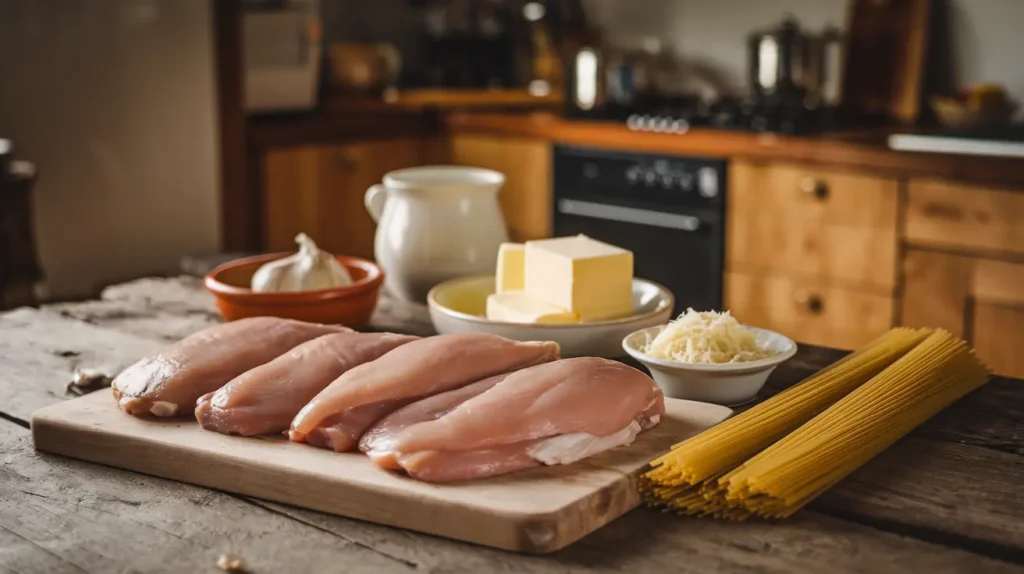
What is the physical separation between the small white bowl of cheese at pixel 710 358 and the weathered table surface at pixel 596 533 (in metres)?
0.17

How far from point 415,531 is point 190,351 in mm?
402

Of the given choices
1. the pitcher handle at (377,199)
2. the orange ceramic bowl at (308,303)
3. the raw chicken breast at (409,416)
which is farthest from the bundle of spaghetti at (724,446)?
the pitcher handle at (377,199)

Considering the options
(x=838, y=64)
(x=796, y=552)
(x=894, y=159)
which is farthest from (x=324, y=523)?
(x=838, y=64)

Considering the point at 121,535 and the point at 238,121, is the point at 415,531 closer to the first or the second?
the point at 121,535

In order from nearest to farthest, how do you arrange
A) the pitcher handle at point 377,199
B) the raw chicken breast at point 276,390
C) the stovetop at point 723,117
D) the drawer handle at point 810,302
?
1. the raw chicken breast at point 276,390
2. the pitcher handle at point 377,199
3. the drawer handle at point 810,302
4. the stovetop at point 723,117

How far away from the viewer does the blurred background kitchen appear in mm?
2922

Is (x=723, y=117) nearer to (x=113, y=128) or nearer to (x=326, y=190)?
(x=326, y=190)

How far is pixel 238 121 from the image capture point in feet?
11.9

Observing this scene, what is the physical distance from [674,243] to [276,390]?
7.99 ft

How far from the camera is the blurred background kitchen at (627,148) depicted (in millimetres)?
2922

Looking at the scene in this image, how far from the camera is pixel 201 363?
1.20 m

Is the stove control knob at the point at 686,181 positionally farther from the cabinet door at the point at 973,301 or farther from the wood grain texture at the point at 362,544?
the wood grain texture at the point at 362,544

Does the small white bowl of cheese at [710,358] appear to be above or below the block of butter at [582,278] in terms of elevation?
below

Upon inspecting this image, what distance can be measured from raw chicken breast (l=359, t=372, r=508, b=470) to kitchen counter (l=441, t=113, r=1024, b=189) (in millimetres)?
2116
